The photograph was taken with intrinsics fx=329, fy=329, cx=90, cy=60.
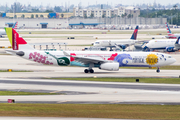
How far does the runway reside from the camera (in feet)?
108

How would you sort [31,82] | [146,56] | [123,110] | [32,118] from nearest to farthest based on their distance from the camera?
[32,118], [123,110], [31,82], [146,56]

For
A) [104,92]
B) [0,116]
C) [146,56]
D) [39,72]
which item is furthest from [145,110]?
[39,72]

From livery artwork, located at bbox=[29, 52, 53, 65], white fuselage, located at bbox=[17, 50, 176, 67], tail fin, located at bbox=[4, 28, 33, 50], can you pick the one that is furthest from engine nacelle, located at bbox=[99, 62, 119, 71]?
tail fin, located at bbox=[4, 28, 33, 50]

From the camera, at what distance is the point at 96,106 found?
30.4 metres

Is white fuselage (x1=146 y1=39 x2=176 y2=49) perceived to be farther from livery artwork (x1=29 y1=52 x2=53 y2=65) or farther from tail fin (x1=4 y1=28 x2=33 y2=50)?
tail fin (x1=4 y1=28 x2=33 y2=50)

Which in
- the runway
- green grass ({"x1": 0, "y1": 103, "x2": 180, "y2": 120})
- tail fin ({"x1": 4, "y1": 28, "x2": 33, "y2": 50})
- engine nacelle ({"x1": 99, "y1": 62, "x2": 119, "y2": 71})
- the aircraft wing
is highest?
tail fin ({"x1": 4, "y1": 28, "x2": 33, "y2": 50})

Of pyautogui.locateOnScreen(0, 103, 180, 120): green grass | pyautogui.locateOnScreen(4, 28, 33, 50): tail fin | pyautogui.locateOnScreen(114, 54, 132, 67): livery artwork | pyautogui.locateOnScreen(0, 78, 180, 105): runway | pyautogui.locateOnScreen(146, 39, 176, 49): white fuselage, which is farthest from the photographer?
pyautogui.locateOnScreen(146, 39, 176, 49): white fuselage

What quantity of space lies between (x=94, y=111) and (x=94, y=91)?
940 cm

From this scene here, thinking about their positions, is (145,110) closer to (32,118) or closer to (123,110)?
(123,110)

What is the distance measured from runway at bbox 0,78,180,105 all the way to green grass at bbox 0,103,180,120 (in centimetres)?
190

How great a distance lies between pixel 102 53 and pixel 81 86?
44.9 ft

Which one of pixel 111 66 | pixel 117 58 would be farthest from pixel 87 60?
pixel 117 58

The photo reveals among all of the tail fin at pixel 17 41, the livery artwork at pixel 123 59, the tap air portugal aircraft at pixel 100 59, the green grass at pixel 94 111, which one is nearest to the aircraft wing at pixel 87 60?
the tap air portugal aircraft at pixel 100 59

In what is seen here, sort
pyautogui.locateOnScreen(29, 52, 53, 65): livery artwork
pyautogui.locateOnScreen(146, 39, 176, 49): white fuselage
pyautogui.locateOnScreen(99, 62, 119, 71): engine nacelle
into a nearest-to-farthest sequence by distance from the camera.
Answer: pyautogui.locateOnScreen(99, 62, 119, 71): engine nacelle < pyautogui.locateOnScreen(29, 52, 53, 65): livery artwork < pyautogui.locateOnScreen(146, 39, 176, 49): white fuselage
